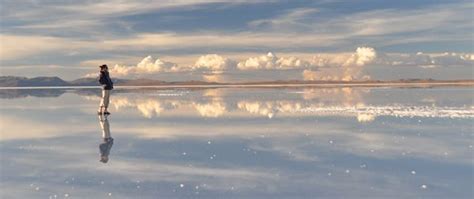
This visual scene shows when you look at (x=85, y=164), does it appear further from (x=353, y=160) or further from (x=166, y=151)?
(x=353, y=160)

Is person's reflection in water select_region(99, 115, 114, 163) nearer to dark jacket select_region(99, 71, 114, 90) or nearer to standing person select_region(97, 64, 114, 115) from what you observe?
standing person select_region(97, 64, 114, 115)

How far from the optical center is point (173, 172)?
9734 mm

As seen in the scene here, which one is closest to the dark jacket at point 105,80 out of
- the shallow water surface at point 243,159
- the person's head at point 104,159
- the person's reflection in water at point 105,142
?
the person's reflection in water at point 105,142

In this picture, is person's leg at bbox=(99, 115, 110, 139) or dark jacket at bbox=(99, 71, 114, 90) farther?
dark jacket at bbox=(99, 71, 114, 90)

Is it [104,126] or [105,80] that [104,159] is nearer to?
[104,126]

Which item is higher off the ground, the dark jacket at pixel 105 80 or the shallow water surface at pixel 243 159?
the dark jacket at pixel 105 80

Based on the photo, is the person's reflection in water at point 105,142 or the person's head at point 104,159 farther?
the person's reflection in water at point 105,142

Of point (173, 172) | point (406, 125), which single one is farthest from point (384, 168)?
point (406, 125)

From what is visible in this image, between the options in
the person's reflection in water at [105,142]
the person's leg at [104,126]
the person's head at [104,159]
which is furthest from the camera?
the person's leg at [104,126]

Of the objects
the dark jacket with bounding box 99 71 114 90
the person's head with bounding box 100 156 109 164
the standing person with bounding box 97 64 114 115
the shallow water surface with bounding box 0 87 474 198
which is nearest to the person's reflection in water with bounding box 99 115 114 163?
the person's head with bounding box 100 156 109 164

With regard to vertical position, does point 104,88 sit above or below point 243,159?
above

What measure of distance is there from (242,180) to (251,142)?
14.6 feet

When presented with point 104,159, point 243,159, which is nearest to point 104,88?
point 104,159

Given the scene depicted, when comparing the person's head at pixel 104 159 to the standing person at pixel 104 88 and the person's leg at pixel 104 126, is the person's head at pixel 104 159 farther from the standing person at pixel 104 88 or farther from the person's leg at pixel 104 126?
the standing person at pixel 104 88
